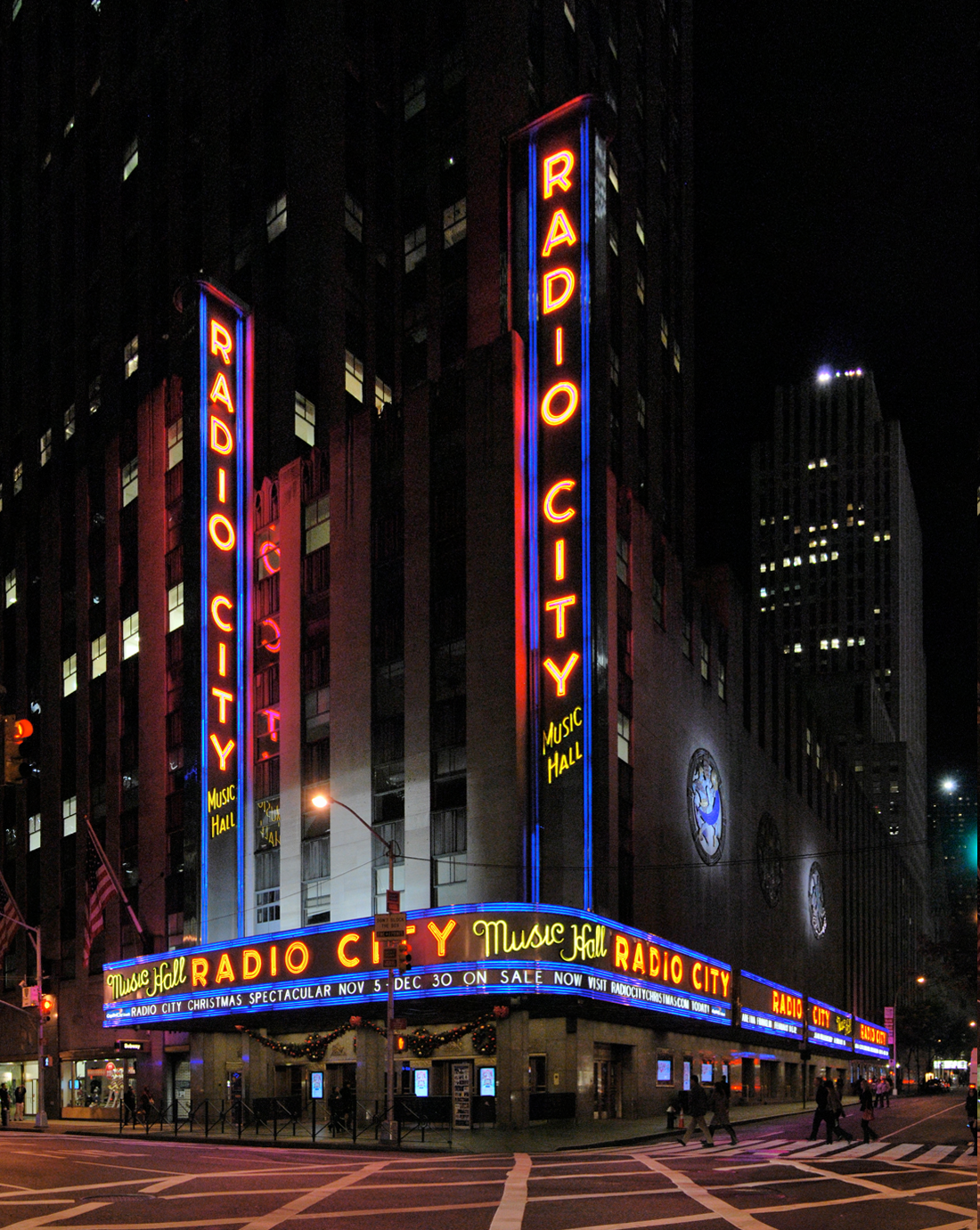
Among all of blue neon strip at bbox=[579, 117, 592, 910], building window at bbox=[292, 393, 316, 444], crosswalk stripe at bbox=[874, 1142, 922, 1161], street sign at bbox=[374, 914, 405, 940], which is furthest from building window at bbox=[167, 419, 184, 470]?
crosswalk stripe at bbox=[874, 1142, 922, 1161]

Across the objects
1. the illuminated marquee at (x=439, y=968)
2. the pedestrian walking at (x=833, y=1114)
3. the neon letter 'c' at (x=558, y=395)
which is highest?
the neon letter 'c' at (x=558, y=395)

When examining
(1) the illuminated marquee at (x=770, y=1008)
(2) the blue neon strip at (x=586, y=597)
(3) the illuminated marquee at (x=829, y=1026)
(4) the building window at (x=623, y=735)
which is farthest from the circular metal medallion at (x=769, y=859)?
(2) the blue neon strip at (x=586, y=597)

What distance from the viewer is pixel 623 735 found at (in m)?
49.5

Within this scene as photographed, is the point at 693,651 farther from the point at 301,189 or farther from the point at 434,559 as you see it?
the point at 301,189

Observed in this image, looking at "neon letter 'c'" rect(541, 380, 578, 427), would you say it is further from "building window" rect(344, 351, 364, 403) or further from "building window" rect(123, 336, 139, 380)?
"building window" rect(123, 336, 139, 380)

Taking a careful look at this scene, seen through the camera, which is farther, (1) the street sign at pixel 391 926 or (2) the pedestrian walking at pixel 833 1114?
(1) the street sign at pixel 391 926

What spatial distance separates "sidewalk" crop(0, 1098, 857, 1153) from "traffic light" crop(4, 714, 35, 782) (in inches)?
813

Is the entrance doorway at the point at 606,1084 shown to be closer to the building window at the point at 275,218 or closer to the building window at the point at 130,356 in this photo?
the building window at the point at 275,218

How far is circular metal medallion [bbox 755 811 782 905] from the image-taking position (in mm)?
69625

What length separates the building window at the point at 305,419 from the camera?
58688mm

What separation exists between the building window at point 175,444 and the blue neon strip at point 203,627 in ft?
26.2

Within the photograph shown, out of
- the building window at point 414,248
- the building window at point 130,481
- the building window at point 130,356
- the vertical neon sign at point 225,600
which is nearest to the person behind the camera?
the vertical neon sign at point 225,600

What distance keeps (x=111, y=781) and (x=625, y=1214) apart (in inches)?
1958

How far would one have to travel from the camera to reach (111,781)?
63.7m
